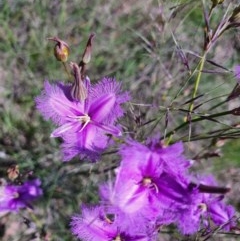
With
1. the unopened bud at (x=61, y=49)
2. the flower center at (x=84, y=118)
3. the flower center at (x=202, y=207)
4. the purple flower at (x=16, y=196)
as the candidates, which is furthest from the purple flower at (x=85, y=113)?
the purple flower at (x=16, y=196)

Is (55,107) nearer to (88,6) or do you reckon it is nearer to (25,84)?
(25,84)

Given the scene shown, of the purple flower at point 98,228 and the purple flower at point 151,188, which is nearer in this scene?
the purple flower at point 151,188

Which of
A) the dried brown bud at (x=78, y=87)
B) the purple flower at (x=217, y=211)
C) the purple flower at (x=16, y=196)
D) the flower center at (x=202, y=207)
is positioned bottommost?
the purple flower at (x=16, y=196)

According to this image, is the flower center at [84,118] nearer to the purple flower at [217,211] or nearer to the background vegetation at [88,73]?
the purple flower at [217,211]

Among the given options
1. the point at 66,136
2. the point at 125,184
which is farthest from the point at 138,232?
the point at 66,136

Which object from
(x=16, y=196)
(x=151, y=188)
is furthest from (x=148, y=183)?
(x=16, y=196)

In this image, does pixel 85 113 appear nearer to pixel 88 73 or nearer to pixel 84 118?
pixel 84 118
